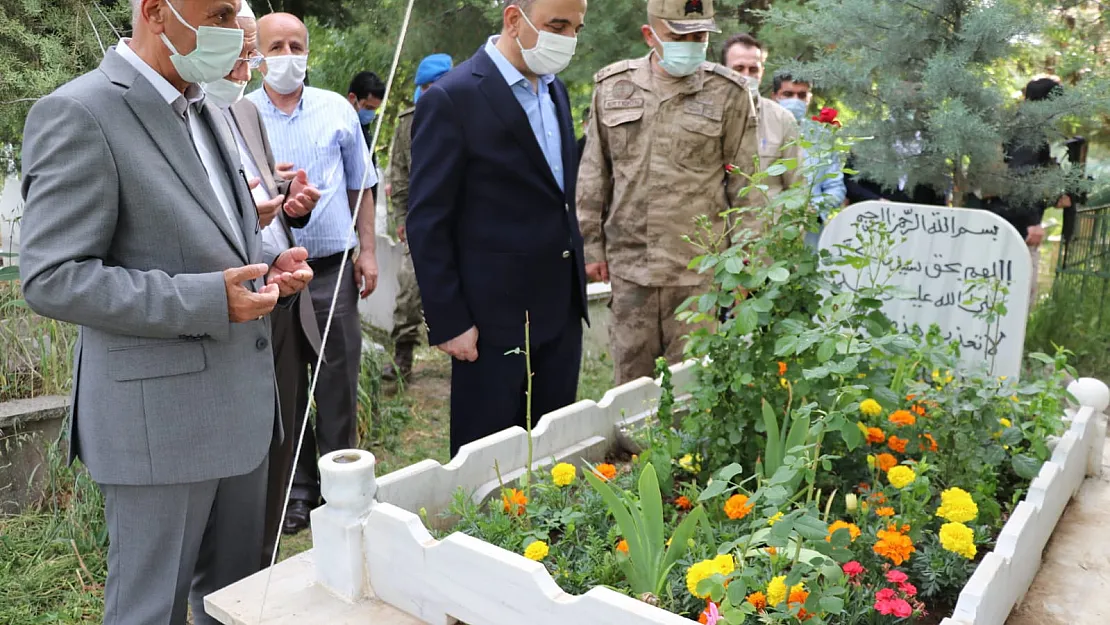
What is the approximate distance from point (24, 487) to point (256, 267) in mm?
2114

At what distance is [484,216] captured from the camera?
276cm

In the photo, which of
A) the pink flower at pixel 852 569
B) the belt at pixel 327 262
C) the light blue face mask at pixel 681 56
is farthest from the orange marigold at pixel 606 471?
A: the light blue face mask at pixel 681 56

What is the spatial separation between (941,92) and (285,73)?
8.38 ft

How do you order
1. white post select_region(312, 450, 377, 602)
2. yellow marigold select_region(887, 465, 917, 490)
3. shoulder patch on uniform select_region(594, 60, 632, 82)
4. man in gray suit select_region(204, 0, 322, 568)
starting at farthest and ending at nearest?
shoulder patch on uniform select_region(594, 60, 632, 82), man in gray suit select_region(204, 0, 322, 568), yellow marigold select_region(887, 465, 917, 490), white post select_region(312, 450, 377, 602)

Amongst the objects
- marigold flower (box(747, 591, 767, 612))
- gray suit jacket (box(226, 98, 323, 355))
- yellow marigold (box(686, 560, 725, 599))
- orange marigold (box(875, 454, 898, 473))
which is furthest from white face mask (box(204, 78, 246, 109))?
orange marigold (box(875, 454, 898, 473))

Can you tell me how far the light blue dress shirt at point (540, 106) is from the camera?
274cm

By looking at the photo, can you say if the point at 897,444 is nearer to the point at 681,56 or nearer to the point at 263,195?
the point at 681,56

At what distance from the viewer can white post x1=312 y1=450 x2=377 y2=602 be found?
6.19 feet

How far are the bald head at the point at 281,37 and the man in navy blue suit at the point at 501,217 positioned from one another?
93 centimetres

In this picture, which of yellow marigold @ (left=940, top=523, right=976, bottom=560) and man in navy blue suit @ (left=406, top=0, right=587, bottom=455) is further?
man in navy blue suit @ (left=406, top=0, right=587, bottom=455)

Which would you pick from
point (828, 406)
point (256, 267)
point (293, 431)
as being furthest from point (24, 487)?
point (828, 406)

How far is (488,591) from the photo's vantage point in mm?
1749

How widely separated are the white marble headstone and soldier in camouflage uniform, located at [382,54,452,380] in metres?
2.44

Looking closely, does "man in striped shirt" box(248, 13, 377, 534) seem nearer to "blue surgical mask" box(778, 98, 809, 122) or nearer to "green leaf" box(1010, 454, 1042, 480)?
Result: "green leaf" box(1010, 454, 1042, 480)
